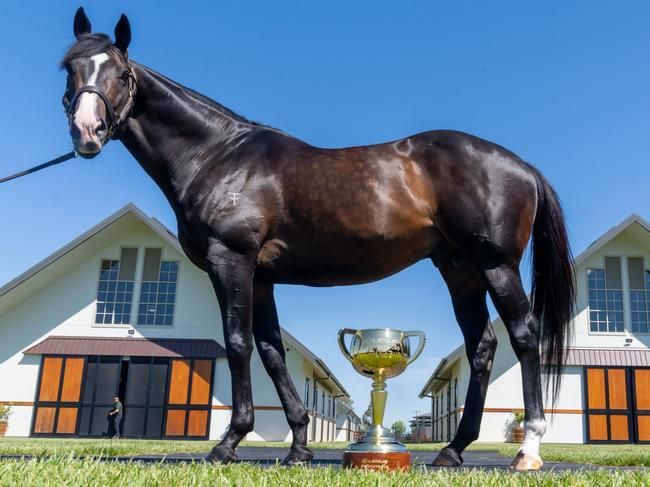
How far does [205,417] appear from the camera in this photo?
22.0 meters

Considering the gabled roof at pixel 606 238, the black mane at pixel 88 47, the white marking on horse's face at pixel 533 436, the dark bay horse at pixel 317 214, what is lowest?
the white marking on horse's face at pixel 533 436

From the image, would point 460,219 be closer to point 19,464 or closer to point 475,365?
point 475,365

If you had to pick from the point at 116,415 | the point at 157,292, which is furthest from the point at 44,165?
the point at 157,292

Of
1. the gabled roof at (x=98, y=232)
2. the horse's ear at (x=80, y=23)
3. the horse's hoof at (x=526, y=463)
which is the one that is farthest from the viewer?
the gabled roof at (x=98, y=232)

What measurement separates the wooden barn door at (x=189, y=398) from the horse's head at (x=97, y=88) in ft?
62.8

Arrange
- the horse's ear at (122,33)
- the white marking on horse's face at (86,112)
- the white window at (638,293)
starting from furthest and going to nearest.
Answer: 1. the white window at (638,293)
2. the horse's ear at (122,33)
3. the white marking on horse's face at (86,112)

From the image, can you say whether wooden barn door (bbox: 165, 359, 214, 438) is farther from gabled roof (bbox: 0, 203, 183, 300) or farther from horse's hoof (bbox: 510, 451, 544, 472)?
horse's hoof (bbox: 510, 451, 544, 472)

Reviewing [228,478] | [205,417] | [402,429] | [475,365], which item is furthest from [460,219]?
[402,429]

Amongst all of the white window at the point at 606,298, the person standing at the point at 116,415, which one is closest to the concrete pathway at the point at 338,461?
the person standing at the point at 116,415

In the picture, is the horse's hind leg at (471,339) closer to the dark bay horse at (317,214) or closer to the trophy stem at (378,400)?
the dark bay horse at (317,214)

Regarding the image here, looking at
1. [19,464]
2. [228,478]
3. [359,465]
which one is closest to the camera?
[228,478]

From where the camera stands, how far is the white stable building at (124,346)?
22156 mm

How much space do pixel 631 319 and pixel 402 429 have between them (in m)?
118

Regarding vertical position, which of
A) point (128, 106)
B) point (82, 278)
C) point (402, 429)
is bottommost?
point (402, 429)
